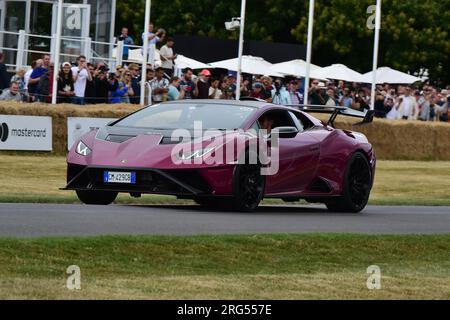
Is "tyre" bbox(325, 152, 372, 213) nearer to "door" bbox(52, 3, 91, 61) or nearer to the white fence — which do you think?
the white fence

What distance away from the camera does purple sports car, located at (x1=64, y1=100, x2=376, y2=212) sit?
15.7m

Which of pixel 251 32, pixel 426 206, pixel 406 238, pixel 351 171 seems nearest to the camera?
pixel 406 238

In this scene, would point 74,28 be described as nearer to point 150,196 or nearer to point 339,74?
point 339,74

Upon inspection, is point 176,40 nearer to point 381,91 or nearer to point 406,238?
point 381,91

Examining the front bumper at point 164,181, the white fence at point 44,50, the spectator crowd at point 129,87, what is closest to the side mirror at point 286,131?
the front bumper at point 164,181

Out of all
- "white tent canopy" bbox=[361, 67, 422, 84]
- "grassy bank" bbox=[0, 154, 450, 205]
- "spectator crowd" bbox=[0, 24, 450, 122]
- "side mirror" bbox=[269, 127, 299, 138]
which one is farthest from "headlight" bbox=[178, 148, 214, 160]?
"white tent canopy" bbox=[361, 67, 422, 84]

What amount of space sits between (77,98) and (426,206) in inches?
406

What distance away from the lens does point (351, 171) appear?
18.2 m

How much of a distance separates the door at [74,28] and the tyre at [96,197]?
20.1m

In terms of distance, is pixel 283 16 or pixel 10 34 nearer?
pixel 10 34

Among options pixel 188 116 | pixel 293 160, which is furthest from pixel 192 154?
pixel 293 160

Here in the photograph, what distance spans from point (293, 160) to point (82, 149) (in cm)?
273

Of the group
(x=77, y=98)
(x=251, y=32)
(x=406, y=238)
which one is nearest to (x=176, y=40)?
(x=251, y=32)

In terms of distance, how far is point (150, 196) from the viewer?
2078 centimetres
